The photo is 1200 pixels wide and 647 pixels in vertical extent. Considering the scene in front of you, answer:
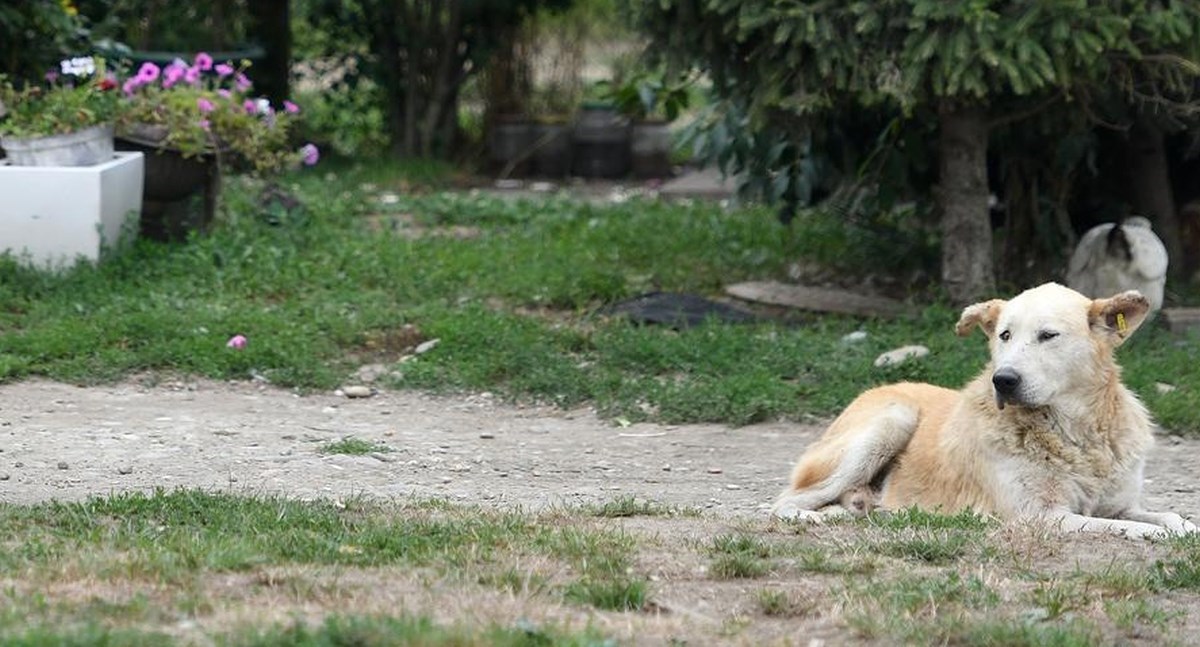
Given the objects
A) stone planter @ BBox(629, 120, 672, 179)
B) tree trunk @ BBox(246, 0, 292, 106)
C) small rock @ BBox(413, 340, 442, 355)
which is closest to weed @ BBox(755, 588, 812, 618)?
small rock @ BBox(413, 340, 442, 355)

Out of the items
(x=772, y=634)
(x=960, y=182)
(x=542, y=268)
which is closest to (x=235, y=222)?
(x=542, y=268)

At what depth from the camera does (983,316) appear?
6.91 metres

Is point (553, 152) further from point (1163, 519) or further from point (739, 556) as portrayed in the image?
point (739, 556)

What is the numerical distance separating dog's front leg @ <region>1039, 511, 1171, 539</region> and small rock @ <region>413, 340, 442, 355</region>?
4273 mm

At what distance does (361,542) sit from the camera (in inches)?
224

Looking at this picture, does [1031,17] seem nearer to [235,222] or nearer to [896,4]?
[896,4]

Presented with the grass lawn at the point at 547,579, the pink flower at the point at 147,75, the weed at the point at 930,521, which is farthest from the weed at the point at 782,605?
the pink flower at the point at 147,75

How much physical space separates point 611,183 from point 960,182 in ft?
23.1

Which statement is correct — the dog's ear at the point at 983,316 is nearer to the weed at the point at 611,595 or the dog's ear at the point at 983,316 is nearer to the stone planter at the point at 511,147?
the weed at the point at 611,595

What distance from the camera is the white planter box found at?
10.9 metres

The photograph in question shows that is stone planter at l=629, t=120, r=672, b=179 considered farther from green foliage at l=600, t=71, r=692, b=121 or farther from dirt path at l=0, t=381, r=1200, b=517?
dirt path at l=0, t=381, r=1200, b=517

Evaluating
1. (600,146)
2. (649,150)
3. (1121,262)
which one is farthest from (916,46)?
(600,146)

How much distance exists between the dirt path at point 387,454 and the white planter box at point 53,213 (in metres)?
2.04

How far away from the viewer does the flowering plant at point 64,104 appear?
11.2 meters
